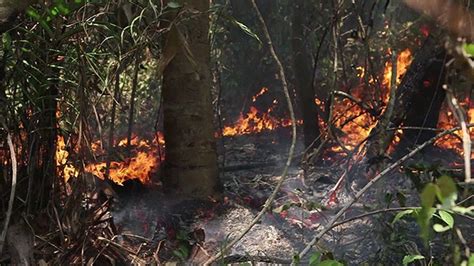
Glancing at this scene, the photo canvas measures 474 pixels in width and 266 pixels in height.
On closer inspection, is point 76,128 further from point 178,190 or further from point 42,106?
point 178,190

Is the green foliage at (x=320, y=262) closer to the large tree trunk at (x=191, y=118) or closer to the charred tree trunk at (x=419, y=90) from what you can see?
the large tree trunk at (x=191, y=118)

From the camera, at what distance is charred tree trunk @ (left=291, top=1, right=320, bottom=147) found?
19.0 feet

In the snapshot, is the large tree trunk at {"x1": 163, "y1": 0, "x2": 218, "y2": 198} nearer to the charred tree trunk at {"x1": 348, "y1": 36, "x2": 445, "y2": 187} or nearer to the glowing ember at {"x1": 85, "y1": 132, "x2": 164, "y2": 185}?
the glowing ember at {"x1": 85, "y1": 132, "x2": 164, "y2": 185}

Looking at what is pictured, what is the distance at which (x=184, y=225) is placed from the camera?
3.18m

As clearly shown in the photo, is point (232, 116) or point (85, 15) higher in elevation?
point (85, 15)

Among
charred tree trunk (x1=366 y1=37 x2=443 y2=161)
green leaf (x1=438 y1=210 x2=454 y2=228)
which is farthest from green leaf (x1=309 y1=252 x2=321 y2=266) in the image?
charred tree trunk (x1=366 y1=37 x2=443 y2=161)

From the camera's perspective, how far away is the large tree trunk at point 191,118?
326 centimetres

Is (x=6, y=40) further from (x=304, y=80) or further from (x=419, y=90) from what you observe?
(x=304, y=80)

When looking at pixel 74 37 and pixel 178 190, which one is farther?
pixel 178 190

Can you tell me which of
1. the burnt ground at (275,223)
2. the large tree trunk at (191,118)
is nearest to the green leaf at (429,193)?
the burnt ground at (275,223)

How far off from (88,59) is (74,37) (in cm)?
10

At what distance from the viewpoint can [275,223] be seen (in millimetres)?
3299

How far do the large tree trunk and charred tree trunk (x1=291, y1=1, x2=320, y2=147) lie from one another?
253 centimetres

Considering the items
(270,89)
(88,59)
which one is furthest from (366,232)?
(270,89)
